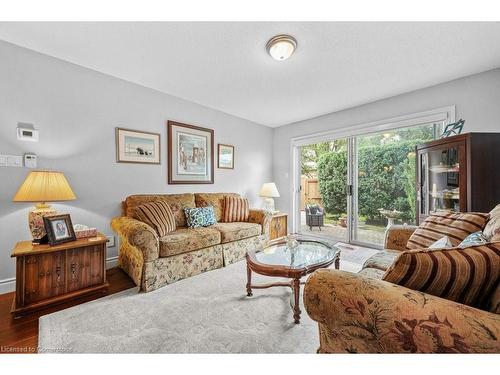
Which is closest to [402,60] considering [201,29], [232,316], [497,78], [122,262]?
[497,78]

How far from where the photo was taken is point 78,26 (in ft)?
5.64

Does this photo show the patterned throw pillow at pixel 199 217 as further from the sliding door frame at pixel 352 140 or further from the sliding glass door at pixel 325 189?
the sliding glass door at pixel 325 189

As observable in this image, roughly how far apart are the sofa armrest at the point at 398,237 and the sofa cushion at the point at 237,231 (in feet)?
5.18

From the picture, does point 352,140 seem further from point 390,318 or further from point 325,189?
point 390,318

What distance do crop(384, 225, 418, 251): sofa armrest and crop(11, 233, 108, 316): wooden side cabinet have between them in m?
2.68

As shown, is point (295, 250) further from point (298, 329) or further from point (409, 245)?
point (409, 245)

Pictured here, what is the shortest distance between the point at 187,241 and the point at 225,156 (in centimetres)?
196

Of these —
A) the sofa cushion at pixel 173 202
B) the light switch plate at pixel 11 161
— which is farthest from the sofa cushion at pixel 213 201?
the light switch plate at pixel 11 161

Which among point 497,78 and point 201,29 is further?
point 497,78

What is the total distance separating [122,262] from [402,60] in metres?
3.75

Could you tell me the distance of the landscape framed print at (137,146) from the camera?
268 cm

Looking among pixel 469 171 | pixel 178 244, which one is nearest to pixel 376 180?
pixel 469 171

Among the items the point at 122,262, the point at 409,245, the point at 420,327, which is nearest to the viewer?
the point at 420,327

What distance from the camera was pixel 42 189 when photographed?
6.03ft
